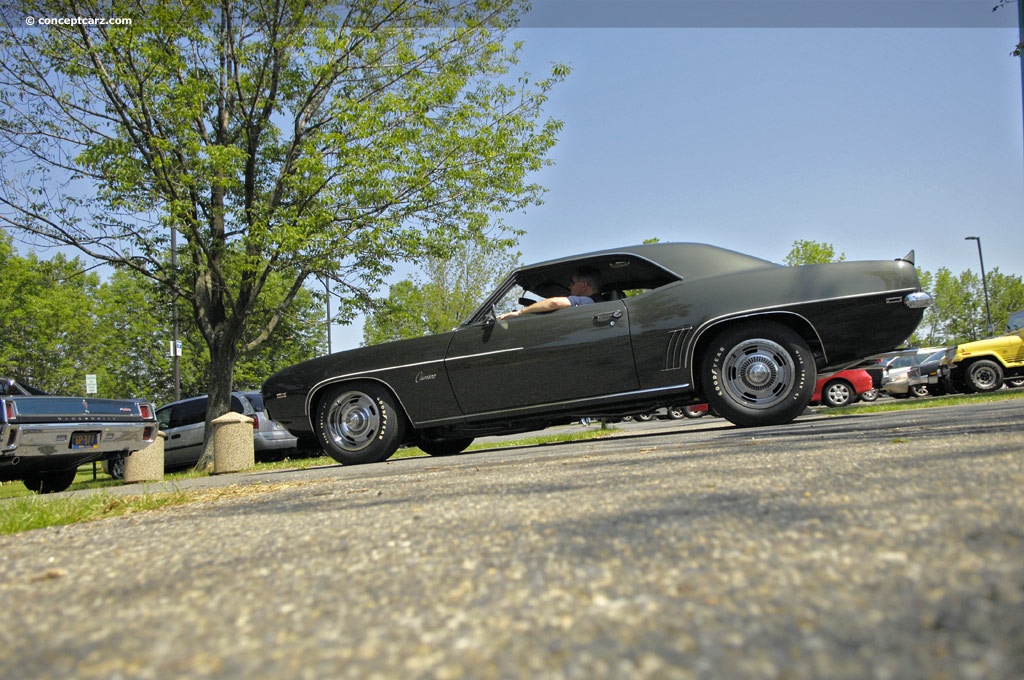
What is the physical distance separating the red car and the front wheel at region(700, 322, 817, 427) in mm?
14091

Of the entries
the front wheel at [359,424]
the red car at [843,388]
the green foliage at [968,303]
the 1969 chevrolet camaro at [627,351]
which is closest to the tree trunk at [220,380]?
the 1969 chevrolet camaro at [627,351]

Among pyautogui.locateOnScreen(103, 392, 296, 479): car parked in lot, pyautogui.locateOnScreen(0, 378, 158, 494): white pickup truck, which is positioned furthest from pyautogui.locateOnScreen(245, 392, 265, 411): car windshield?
pyautogui.locateOnScreen(0, 378, 158, 494): white pickup truck

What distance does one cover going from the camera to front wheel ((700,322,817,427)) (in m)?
5.52

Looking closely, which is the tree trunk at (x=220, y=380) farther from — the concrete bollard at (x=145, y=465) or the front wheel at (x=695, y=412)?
the front wheel at (x=695, y=412)

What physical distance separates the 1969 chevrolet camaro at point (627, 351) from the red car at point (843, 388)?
1394 centimetres

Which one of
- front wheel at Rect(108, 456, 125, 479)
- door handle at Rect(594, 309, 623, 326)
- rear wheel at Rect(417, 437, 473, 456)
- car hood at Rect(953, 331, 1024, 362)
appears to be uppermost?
door handle at Rect(594, 309, 623, 326)

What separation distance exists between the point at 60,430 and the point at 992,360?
17894mm

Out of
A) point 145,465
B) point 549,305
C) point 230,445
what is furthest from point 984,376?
point 145,465

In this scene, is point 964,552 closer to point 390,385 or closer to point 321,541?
point 321,541

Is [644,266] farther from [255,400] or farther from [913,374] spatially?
[913,374]

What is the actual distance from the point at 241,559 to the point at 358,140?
39.0 ft

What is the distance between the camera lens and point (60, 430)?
8.01 m

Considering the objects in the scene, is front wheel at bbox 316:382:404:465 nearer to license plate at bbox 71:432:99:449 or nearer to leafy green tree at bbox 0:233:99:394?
license plate at bbox 71:432:99:449

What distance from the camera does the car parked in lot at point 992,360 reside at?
1658cm
